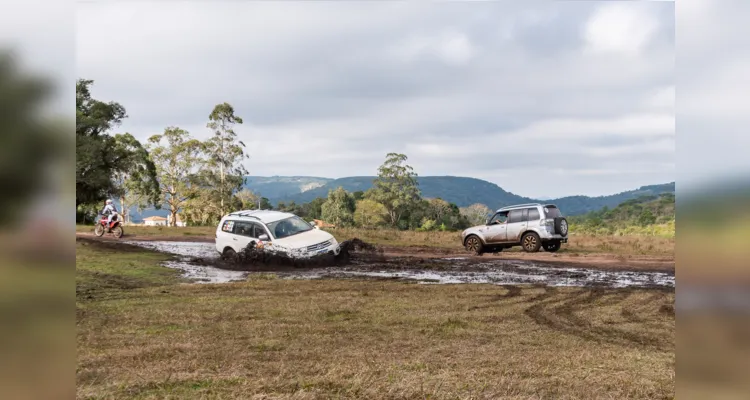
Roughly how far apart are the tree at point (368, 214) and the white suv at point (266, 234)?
52 centimetres

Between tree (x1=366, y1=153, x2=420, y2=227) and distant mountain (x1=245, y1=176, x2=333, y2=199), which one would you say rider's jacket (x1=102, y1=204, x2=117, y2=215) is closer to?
distant mountain (x1=245, y1=176, x2=333, y2=199)

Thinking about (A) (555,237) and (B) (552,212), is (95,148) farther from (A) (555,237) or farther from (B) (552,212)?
(A) (555,237)

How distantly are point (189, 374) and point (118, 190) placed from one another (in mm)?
2277

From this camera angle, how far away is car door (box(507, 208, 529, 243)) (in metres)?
6.64

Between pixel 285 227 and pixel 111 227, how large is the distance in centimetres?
180

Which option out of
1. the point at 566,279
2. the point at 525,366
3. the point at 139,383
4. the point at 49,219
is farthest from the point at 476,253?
the point at 49,219

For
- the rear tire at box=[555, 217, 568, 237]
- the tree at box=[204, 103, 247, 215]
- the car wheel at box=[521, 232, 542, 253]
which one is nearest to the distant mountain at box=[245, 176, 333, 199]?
the tree at box=[204, 103, 247, 215]

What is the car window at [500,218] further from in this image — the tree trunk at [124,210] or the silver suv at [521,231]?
the tree trunk at [124,210]

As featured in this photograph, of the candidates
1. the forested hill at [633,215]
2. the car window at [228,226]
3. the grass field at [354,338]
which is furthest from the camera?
the forested hill at [633,215]

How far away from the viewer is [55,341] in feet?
8.20

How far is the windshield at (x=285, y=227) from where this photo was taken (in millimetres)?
6234

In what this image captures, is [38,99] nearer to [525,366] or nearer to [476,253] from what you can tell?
[525,366]

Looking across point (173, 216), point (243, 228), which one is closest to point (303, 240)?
point (243, 228)

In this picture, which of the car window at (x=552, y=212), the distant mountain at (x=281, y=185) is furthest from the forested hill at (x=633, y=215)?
the distant mountain at (x=281, y=185)
